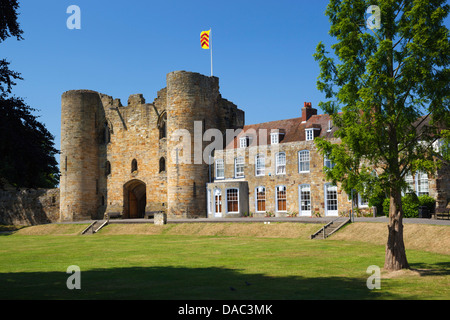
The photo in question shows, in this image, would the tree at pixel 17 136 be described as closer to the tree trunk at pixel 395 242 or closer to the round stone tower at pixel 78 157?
the tree trunk at pixel 395 242

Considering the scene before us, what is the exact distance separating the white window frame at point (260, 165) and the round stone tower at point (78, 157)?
19.5m

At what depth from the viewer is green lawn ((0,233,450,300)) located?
12.2m

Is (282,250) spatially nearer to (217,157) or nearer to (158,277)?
(158,277)

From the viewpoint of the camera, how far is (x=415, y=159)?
52.0 ft

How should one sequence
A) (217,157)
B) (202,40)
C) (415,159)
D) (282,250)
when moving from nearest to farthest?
1. (415,159)
2. (282,250)
3. (217,157)
4. (202,40)

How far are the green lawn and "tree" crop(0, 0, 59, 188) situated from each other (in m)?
3.05

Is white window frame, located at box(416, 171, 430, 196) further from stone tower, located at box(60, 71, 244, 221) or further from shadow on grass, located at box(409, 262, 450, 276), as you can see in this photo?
stone tower, located at box(60, 71, 244, 221)

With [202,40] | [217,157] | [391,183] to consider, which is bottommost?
[391,183]

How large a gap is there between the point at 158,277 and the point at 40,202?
4434cm

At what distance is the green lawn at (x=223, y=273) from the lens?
1216 centimetres

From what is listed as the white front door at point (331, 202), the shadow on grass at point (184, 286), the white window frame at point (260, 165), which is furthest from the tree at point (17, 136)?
the white window frame at point (260, 165)
